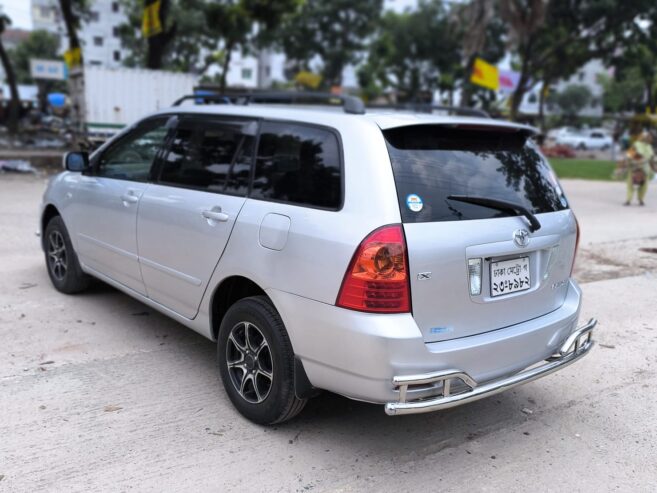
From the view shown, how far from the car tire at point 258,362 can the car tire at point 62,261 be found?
2.33m

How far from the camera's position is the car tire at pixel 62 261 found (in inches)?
205

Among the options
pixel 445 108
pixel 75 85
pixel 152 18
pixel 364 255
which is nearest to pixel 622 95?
pixel 152 18

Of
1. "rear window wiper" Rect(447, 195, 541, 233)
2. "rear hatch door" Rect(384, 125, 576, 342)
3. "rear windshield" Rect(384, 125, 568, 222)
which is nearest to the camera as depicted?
"rear hatch door" Rect(384, 125, 576, 342)

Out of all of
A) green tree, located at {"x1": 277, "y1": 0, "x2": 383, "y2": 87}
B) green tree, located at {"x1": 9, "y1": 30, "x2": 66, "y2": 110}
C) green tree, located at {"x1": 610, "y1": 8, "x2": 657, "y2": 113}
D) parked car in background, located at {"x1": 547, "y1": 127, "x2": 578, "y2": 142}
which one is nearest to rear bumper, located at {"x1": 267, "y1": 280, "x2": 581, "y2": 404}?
green tree, located at {"x1": 610, "y1": 8, "x2": 657, "y2": 113}

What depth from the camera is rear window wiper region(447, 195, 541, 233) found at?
9.98ft

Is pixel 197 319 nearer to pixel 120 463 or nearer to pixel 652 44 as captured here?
pixel 120 463

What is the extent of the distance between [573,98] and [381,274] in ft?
269

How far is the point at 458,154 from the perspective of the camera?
3.22m

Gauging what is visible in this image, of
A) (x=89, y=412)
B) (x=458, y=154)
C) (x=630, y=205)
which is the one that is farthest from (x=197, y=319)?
(x=630, y=205)

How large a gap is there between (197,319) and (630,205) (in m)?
12.6

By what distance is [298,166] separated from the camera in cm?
324

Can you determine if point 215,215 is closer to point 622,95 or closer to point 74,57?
point 74,57

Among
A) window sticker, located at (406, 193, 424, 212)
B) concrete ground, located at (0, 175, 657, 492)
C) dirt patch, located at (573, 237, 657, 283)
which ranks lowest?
dirt patch, located at (573, 237, 657, 283)

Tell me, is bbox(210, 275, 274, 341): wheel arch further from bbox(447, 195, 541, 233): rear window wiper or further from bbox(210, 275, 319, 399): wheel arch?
bbox(447, 195, 541, 233): rear window wiper
